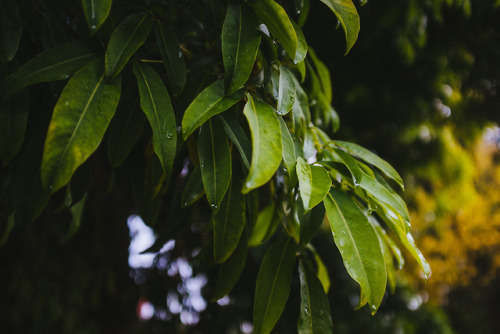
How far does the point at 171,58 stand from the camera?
0.59m

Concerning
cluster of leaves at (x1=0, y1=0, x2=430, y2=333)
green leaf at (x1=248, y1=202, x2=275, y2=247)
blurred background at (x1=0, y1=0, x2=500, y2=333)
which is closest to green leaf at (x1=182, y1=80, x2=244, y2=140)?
cluster of leaves at (x1=0, y1=0, x2=430, y2=333)

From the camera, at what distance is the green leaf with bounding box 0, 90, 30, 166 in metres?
0.57

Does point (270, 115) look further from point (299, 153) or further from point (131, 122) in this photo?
point (131, 122)

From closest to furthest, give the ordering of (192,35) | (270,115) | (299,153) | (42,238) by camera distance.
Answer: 1. (270,115)
2. (299,153)
3. (192,35)
4. (42,238)

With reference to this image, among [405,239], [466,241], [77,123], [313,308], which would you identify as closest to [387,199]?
[405,239]

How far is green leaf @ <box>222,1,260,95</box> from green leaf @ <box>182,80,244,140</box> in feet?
0.05

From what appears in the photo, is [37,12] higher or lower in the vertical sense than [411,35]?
higher

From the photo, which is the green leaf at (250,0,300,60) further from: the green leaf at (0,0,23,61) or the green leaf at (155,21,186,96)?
the green leaf at (0,0,23,61)

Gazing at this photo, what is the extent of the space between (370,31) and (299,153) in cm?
136

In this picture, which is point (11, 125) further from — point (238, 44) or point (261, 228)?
point (261, 228)

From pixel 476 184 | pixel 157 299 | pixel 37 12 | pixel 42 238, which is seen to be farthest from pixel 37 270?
pixel 476 184

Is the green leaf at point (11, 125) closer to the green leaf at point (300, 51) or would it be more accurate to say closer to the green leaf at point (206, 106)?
the green leaf at point (206, 106)

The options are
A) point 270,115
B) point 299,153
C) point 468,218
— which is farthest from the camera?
point 468,218

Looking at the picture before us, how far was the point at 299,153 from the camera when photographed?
606 mm
